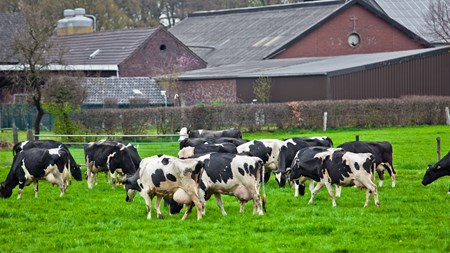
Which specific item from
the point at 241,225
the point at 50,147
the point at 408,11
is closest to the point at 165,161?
the point at 241,225

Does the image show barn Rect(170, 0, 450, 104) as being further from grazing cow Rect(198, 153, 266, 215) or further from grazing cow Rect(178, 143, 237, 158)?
grazing cow Rect(198, 153, 266, 215)

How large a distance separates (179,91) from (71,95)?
16.7 meters

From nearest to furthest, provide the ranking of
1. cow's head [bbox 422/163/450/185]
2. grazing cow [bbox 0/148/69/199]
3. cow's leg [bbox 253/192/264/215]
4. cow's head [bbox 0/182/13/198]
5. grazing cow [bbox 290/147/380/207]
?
cow's leg [bbox 253/192/264/215]
grazing cow [bbox 290/147/380/207]
cow's head [bbox 422/163/450/185]
grazing cow [bbox 0/148/69/199]
cow's head [bbox 0/182/13/198]

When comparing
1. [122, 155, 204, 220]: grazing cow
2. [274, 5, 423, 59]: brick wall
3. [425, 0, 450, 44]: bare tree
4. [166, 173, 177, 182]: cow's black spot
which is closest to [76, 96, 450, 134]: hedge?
[425, 0, 450, 44]: bare tree

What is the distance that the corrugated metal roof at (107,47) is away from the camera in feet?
212

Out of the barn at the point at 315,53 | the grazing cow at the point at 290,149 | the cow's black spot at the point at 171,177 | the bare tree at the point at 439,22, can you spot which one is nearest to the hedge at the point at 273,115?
the barn at the point at 315,53

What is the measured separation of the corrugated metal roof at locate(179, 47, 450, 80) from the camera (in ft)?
174

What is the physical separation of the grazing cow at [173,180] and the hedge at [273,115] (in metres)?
23.0

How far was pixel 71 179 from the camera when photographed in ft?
95.3

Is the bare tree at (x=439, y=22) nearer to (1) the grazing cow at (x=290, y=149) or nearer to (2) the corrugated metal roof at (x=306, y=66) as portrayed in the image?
(2) the corrugated metal roof at (x=306, y=66)

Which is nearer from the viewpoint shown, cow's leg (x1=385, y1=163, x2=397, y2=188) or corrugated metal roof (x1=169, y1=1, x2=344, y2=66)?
cow's leg (x1=385, y1=163, x2=397, y2=188)

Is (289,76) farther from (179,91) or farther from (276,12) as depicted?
(276,12)

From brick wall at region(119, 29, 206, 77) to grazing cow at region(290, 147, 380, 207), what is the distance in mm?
41666

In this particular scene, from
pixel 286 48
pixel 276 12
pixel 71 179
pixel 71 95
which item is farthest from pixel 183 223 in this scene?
pixel 276 12
